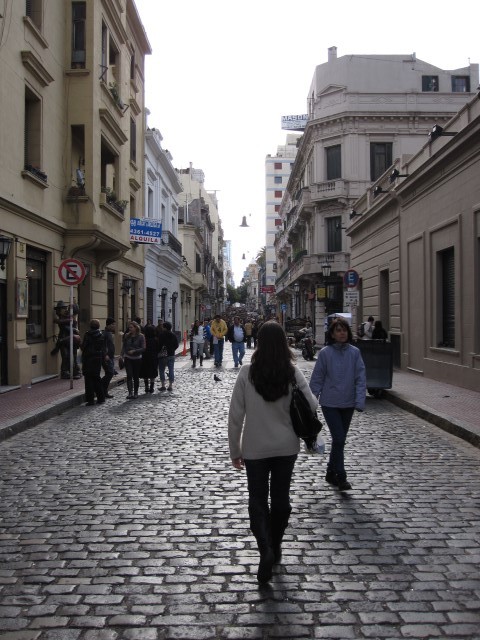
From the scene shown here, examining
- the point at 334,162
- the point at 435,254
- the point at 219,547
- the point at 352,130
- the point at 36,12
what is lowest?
the point at 219,547

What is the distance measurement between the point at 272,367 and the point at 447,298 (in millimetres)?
12771

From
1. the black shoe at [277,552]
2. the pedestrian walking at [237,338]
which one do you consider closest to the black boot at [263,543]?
the black shoe at [277,552]

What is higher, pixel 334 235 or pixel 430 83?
pixel 430 83

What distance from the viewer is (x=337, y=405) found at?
6.24 m

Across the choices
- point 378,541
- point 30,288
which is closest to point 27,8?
point 30,288

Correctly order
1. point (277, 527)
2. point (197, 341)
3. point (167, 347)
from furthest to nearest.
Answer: point (197, 341) < point (167, 347) < point (277, 527)

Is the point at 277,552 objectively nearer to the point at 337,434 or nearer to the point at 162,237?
the point at 337,434

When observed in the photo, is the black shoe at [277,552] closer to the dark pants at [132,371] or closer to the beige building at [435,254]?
the dark pants at [132,371]

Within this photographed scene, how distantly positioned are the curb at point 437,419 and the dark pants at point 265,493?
16.4ft

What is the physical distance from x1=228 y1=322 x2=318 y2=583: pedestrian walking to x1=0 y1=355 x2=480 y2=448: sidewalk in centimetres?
506

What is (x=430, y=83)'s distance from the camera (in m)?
38.1

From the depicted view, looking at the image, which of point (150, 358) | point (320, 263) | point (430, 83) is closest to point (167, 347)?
point (150, 358)

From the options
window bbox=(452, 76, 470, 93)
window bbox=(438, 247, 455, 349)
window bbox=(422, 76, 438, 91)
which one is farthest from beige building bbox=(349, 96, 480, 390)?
window bbox=(452, 76, 470, 93)

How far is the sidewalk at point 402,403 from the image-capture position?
9.30 metres
